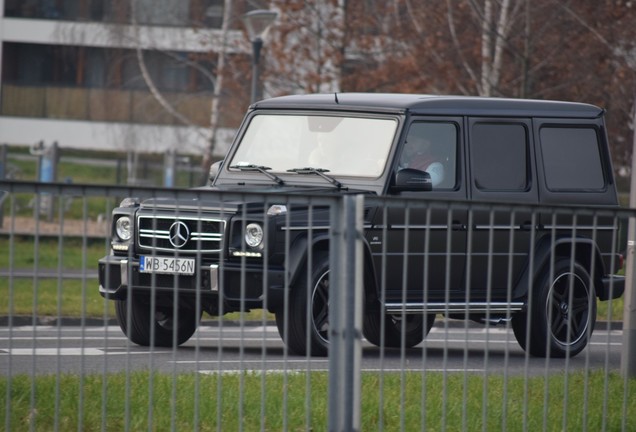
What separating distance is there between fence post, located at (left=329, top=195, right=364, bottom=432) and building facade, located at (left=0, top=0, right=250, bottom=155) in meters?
21.4

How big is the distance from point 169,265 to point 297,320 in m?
0.58

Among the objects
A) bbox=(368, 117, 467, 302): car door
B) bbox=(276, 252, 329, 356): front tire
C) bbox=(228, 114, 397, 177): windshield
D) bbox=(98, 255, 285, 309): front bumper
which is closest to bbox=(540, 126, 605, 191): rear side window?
bbox=(228, 114, 397, 177): windshield

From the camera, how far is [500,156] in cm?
1085

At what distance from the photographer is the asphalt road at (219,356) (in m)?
5.47

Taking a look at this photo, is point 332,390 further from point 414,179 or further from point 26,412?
point 414,179

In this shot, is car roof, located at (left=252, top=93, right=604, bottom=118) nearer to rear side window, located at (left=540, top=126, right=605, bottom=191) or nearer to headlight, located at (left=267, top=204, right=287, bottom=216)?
rear side window, located at (left=540, top=126, right=605, bottom=191)

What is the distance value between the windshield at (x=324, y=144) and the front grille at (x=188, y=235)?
4.68m

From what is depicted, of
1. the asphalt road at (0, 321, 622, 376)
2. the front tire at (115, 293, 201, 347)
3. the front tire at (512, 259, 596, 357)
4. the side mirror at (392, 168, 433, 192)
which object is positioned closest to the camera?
the asphalt road at (0, 321, 622, 376)

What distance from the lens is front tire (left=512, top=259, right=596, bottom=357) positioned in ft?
20.8

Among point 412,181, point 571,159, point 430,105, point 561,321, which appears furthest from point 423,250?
point 571,159

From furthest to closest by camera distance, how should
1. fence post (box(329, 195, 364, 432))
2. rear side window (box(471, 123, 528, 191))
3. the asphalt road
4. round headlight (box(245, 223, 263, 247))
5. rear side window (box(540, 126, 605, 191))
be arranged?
rear side window (box(540, 126, 605, 191)), rear side window (box(471, 123, 528, 191)), the asphalt road, round headlight (box(245, 223, 263, 247)), fence post (box(329, 195, 364, 432))

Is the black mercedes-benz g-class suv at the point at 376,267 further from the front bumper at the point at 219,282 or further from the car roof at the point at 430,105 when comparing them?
the car roof at the point at 430,105

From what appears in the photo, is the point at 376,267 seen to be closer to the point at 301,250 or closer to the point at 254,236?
the point at 301,250

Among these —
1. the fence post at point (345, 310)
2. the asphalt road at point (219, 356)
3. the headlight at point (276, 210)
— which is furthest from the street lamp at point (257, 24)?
the fence post at point (345, 310)
